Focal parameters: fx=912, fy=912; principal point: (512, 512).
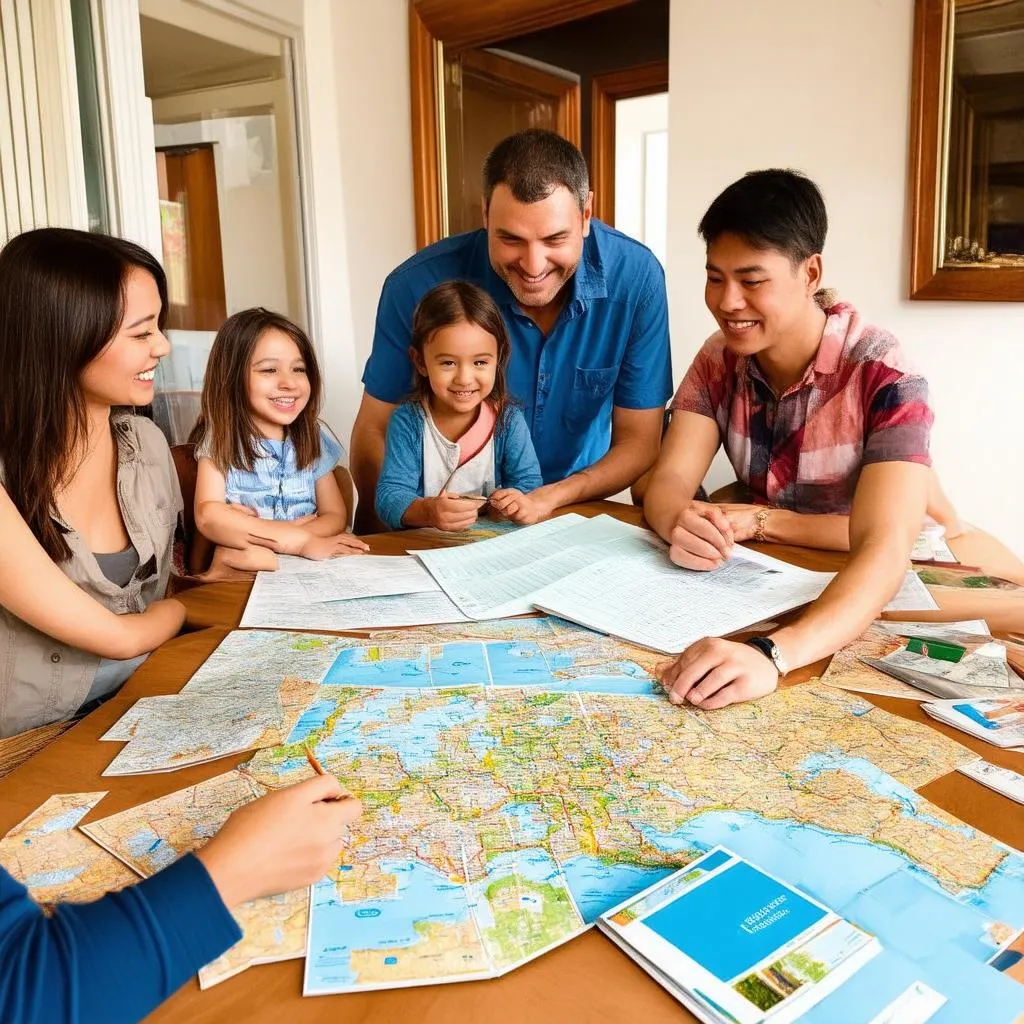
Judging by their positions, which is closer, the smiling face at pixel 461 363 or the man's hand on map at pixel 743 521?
the man's hand on map at pixel 743 521

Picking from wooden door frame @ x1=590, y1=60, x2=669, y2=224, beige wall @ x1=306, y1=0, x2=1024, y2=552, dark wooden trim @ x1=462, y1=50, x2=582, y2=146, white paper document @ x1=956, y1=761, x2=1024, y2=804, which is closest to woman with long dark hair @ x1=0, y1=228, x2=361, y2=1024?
white paper document @ x1=956, y1=761, x2=1024, y2=804

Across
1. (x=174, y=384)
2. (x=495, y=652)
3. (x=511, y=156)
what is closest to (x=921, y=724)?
(x=495, y=652)

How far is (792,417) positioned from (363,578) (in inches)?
33.0

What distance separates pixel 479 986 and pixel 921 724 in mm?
572

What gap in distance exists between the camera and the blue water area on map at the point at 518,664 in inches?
41.0

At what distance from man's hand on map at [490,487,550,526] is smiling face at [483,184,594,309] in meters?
0.56

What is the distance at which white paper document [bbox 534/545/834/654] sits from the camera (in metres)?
1.19

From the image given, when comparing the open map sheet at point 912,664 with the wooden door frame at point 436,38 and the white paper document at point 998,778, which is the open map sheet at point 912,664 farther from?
the wooden door frame at point 436,38

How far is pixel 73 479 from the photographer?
56.4 inches

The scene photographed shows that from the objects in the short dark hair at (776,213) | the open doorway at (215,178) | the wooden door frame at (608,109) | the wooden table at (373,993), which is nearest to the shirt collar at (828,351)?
the short dark hair at (776,213)

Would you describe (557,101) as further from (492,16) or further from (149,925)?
(149,925)

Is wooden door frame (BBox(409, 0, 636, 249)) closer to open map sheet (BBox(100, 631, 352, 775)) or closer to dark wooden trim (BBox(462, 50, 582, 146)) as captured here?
dark wooden trim (BBox(462, 50, 582, 146))

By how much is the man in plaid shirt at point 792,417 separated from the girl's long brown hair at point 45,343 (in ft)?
3.12

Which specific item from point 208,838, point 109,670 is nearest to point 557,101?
point 109,670
